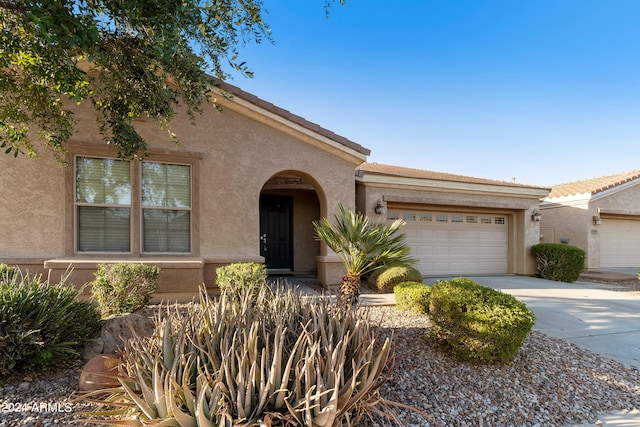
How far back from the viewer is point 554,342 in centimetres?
516

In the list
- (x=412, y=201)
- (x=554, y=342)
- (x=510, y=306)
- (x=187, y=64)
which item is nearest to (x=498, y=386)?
(x=510, y=306)

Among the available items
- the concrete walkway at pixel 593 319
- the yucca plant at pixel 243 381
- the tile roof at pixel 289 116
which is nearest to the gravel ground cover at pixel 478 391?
the concrete walkway at pixel 593 319

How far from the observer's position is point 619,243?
15500 millimetres

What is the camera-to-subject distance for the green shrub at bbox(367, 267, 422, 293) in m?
8.63

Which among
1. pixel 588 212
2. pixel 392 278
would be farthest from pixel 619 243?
pixel 392 278

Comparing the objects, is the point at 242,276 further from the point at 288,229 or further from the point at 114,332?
the point at 288,229

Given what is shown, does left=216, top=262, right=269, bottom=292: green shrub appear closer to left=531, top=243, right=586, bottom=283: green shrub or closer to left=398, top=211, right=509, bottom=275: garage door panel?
left=398, top=211, right=509, bottom=275: garage door panel

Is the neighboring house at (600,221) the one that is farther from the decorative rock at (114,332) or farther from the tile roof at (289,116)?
the decorative rock at (114,332)

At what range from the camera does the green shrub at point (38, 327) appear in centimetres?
352

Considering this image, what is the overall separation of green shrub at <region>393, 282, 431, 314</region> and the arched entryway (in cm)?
602

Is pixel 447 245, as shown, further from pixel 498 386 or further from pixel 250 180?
pixel 498 386

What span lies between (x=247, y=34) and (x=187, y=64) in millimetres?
1254

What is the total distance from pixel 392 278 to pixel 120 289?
6.32m

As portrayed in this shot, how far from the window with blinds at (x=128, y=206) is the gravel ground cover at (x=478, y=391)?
425 centimetres
